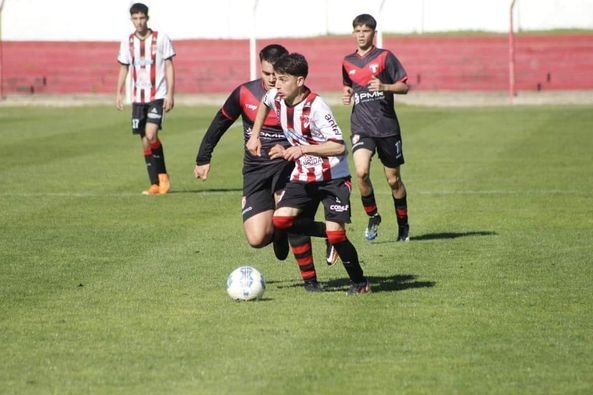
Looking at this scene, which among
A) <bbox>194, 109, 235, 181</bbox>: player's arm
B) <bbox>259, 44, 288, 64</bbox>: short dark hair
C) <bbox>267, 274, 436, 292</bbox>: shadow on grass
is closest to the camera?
<bbox>259, 44, 288, 64</bbox>: short dark hair

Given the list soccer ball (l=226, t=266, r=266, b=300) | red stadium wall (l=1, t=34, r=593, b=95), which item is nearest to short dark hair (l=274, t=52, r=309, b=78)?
soccer ball (l=226, t=266, r=266, b=300)

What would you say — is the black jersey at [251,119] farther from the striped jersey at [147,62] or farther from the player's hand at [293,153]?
the striped jersey at [147,62]

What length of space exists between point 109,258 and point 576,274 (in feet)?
12.9

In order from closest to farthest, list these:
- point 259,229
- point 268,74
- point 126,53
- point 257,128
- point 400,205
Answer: point 257,128 → point 268,74 → point 259,229 → point 400,205 → point 126,53

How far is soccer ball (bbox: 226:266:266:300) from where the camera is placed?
382 inches

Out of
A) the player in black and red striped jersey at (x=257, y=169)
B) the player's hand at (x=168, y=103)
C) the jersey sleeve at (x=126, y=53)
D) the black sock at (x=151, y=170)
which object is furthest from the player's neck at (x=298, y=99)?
the jersey sleeve at (x=126, y=53)

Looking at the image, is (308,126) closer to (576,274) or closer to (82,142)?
(576,274)

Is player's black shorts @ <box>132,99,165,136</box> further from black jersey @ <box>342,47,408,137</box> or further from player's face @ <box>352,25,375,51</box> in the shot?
player's face @ <box>352,25,375,51</box>

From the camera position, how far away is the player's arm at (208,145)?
10.6 m

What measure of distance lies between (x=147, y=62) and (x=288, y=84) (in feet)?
27.4

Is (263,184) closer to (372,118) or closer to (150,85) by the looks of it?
(372,118)

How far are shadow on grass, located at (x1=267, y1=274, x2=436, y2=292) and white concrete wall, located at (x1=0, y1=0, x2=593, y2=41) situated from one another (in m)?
36.9

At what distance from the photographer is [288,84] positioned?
31.4ft

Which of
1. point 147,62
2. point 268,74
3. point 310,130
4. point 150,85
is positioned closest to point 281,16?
point 147,62
